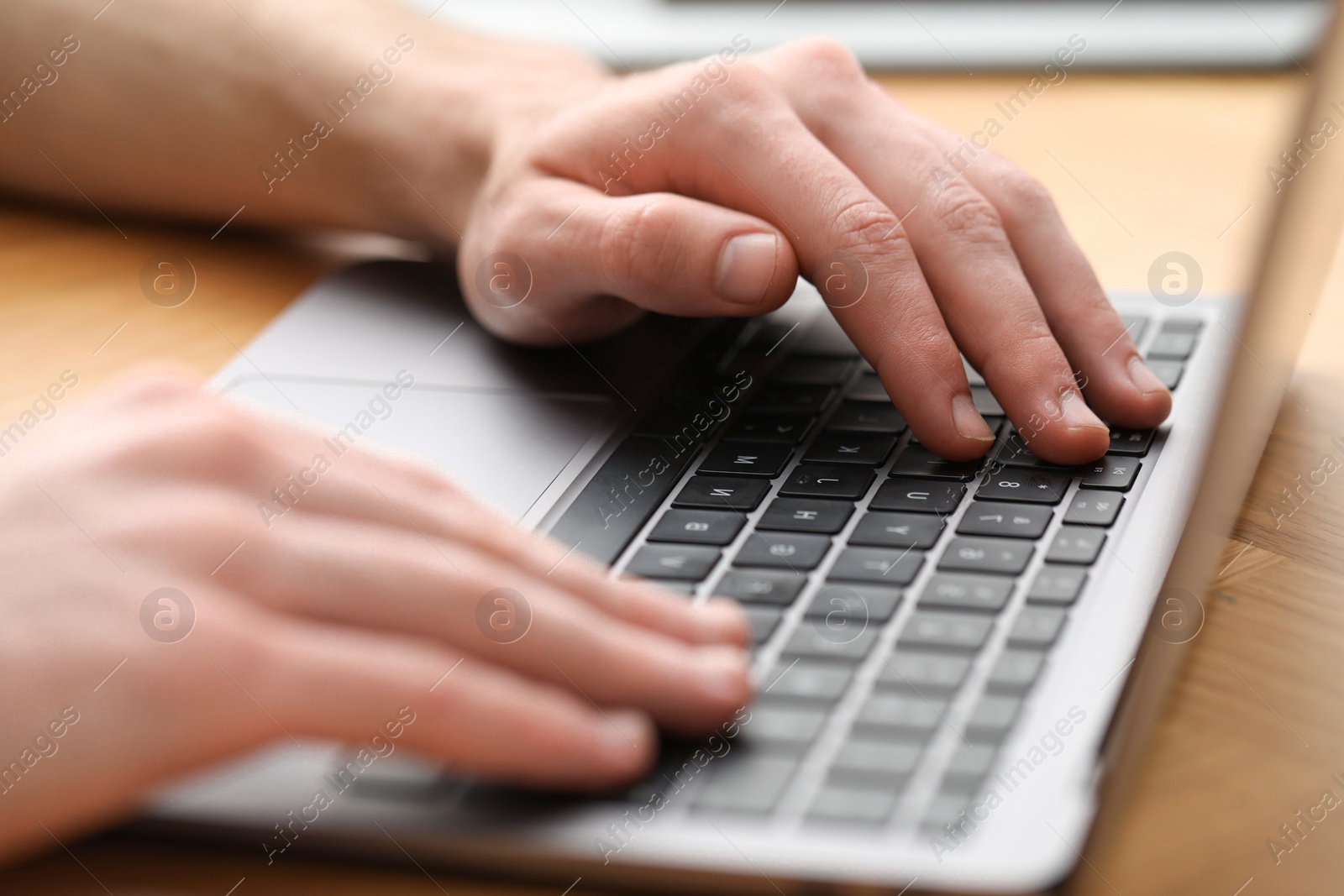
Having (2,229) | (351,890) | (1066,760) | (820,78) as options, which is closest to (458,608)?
(351,890)

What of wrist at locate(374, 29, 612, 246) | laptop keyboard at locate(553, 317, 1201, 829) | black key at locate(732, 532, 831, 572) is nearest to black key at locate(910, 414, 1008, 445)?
laptop keyboard at locate(553, 317, 1201, 829)

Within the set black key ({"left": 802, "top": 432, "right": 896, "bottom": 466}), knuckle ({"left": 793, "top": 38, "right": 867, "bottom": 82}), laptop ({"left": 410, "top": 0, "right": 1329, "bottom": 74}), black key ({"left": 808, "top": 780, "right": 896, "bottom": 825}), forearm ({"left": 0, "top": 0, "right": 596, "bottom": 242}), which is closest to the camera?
black key ({"left": 808, "top": 780, "right": 896, "bottom": 825})

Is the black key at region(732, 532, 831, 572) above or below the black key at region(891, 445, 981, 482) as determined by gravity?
above

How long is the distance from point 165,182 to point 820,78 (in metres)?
0.48

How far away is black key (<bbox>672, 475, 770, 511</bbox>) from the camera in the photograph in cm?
53

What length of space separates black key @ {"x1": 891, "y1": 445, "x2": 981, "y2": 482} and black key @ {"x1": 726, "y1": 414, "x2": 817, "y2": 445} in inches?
2.1

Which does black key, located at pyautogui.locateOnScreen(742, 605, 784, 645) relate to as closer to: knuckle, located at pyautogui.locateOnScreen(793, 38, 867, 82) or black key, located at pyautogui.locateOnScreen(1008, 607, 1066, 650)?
black key, located at pyautogui.locateOnScreen(1008, 607, 1066, 650)

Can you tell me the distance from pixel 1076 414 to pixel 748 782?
27 cm

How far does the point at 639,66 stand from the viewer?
1.17 m

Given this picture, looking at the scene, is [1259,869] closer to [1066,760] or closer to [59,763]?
[1066,760]

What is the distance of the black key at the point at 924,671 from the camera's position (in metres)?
0.41

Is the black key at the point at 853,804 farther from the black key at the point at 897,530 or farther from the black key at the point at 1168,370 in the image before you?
the black key at the point at 1168,370

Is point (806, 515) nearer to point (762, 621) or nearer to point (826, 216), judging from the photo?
point (762, 621)

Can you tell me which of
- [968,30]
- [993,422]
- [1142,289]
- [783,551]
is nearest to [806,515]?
[783,551]
